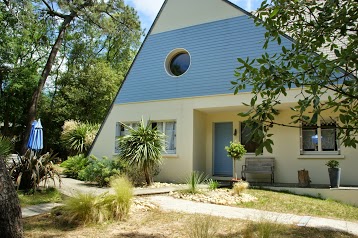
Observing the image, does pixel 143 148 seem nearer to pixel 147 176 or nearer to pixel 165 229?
pixel 147 176

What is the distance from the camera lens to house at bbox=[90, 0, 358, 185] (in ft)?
39.7

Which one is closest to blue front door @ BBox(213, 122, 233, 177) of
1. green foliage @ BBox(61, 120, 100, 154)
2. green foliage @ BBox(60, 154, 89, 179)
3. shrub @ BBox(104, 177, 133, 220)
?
green foliage @ BBox(60, 154, 89, 179)

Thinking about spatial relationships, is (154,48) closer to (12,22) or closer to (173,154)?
(173,154)

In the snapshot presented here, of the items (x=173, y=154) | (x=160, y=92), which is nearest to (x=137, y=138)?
(x=173, y=154)

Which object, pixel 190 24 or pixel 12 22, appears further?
pixel 12 22

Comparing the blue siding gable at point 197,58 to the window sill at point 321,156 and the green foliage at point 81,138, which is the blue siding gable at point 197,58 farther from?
the green foliage at point 81,138

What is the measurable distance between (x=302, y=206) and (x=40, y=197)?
23.8 ft

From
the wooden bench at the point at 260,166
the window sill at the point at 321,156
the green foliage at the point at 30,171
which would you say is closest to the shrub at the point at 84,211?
the green foliage at the point at 30,171

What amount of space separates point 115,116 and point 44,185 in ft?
21.1

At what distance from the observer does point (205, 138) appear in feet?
46.7

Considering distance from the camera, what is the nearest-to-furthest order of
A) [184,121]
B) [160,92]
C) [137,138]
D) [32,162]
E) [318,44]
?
1. [318,44]
2. [32,162]
3. [137,138]
4. [184,121]
5. [160,92]

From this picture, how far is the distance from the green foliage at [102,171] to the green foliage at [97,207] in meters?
4.20

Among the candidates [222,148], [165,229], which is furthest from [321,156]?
[165,229]

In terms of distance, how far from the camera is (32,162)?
29.4 feet
